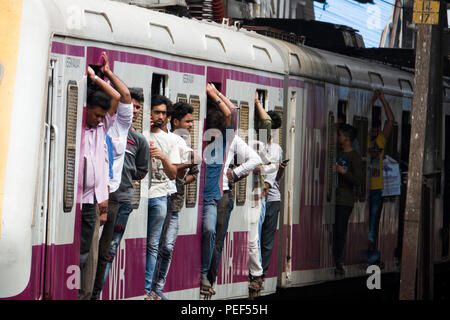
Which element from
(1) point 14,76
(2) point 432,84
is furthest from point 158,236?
(2) point 432,84

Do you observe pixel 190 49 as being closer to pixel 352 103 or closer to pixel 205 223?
pixel 205 223

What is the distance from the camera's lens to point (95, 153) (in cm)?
980

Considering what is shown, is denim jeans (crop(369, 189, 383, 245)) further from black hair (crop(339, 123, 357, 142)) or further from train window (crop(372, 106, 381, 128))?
black hair (crop(339, 123, 357, 142))

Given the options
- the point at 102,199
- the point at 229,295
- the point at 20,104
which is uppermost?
the point at 20,104

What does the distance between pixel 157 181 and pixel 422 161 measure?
291cm

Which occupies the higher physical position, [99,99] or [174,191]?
[99,99]

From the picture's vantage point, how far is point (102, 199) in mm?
9930

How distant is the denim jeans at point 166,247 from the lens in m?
11.1

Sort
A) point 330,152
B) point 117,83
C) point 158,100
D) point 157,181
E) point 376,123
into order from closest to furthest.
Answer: point 117,83 → point 158,100 → point 157,181 → point 330,152 → point 376,123

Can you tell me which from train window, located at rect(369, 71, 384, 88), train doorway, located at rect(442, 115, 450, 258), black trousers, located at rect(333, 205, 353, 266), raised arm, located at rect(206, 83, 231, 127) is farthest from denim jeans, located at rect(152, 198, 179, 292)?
train doorway, located at rect(442, 115, 450, 258)

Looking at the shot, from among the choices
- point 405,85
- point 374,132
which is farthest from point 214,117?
point 405,85

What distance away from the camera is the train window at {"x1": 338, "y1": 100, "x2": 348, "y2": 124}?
50.3ft

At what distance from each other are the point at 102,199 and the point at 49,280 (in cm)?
93

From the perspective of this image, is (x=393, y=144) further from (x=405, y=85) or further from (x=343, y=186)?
(x=343, y=186)
